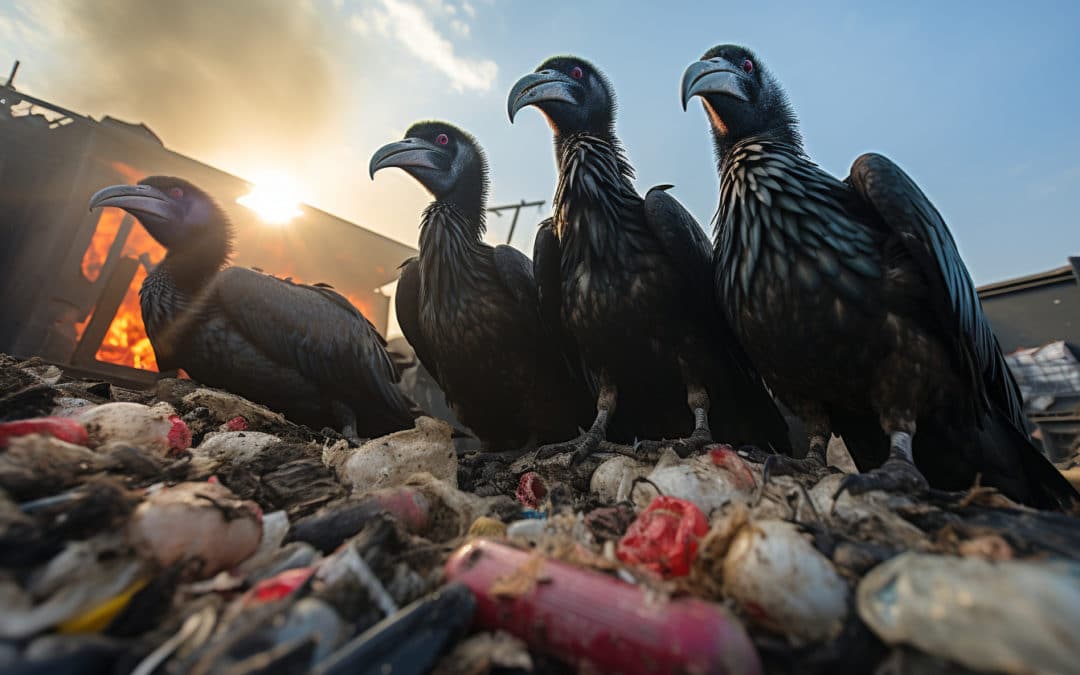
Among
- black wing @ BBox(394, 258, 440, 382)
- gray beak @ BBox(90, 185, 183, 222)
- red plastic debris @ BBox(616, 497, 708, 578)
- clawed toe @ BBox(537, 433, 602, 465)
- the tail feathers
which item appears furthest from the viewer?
gray beak @ BBox(90, 185, 183, 222)

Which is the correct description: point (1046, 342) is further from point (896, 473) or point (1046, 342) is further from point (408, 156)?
point (408, 156)

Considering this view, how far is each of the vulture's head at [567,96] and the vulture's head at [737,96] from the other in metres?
0.82

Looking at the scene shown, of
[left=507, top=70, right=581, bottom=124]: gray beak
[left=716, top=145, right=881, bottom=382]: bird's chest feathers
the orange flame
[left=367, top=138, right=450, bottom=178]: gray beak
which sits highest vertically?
[left=507, top=70, right=581, bottom=124]: gray beak

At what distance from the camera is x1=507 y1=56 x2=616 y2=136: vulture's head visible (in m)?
3.88

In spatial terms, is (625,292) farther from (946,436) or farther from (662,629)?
(662,629)

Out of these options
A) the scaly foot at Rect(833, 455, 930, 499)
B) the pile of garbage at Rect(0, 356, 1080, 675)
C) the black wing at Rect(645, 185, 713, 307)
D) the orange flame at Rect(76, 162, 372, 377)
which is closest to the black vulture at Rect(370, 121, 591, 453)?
the black wing at Rect(645, 185, 713, 307)

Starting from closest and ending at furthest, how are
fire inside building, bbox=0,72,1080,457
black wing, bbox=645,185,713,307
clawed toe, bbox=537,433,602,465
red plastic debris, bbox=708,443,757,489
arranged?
red plastic debris, bbox=708,443,757,489, clawed toe, bbox=537,433,602,465, black wing, bbox=645,185,713,307, fire inside building, bbox=0,72,1080,457

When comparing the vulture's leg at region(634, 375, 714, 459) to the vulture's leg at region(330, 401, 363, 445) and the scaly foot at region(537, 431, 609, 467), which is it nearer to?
the scaly foot at region(537, 431, 609, 467)

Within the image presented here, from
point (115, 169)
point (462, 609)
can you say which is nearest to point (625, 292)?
point (462, 609)

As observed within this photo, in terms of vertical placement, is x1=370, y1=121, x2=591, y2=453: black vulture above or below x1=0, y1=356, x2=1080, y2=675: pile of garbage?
above

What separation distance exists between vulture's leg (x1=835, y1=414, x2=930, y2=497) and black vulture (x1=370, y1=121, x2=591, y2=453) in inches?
94.9

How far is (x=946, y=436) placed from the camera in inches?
108

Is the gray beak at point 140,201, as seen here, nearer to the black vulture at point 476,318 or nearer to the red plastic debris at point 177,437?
the black vulture at point 476,318

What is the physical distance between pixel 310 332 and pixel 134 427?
286 cm
